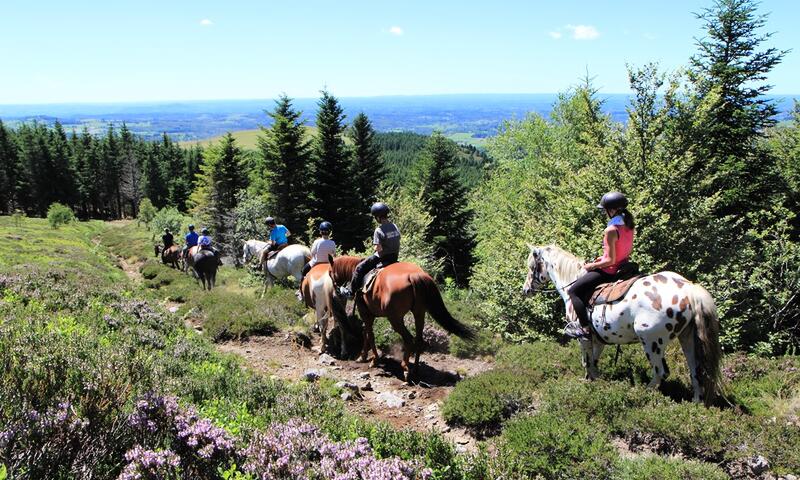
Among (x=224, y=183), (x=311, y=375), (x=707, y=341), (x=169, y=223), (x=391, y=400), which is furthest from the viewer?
(x=169, y=223)

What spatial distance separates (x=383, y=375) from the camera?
34.3ft

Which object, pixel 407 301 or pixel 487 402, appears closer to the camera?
pixel 487 402

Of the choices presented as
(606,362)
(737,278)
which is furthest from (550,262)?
(737,278)

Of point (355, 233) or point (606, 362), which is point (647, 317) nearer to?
point (606, 362)

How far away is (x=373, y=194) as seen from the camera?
40.7m

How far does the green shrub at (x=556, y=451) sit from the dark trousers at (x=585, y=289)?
2.26 m

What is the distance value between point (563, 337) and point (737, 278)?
4.70 meters

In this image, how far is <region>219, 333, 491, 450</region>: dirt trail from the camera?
839 centimetres

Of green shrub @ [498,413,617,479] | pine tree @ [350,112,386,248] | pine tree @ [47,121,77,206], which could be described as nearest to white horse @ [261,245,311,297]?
green shrub @ [498,413,617,479]

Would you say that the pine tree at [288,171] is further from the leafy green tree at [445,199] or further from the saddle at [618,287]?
the saddle at [618,287]

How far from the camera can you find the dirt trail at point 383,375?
8.39 meters

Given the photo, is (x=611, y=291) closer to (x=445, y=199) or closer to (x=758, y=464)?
(x=758, y=464)

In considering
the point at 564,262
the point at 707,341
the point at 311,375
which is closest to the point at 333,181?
the point at 311,375

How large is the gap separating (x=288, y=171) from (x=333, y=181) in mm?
3606
